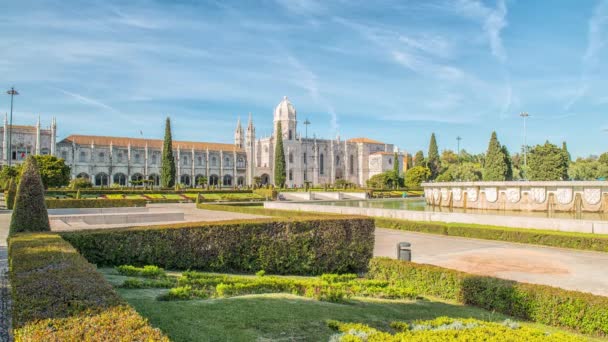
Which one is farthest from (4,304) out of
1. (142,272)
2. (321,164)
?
(321,164)

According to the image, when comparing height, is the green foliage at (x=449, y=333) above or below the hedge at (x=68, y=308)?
below

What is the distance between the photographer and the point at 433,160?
81.2 meters

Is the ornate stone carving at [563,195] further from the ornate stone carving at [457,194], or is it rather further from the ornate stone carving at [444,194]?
the ornate stone carving at [444,194]

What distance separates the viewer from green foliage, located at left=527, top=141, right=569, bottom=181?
53.4m

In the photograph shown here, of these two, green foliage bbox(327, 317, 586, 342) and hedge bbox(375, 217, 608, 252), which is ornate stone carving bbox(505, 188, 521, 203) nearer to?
hedge bbox(375, 217, 608, 252)

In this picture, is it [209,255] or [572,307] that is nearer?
[572,307]

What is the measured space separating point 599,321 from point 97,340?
613cm

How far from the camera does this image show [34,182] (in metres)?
10.6

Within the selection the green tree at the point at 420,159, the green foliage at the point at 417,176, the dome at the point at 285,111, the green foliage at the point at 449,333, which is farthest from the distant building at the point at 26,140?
the green foliage at the point at 449,333

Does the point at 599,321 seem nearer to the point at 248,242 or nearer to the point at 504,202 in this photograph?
the point at 248,242

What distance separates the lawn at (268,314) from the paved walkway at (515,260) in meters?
3.37

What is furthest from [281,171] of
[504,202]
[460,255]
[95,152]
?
[460,255]

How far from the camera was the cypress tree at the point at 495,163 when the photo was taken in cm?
5622

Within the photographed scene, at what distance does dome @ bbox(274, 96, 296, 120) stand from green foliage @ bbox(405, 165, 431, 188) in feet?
91.8
